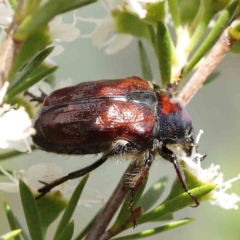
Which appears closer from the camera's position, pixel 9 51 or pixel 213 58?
pixel 9 51

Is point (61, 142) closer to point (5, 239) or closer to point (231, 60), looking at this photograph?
point (5, 239)

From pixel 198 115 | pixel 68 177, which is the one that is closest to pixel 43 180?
pixel 68 177

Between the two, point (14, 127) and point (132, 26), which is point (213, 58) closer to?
point (132, 26)

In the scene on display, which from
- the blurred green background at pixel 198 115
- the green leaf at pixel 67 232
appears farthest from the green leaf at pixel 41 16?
the blurred green background at pixel 198 115

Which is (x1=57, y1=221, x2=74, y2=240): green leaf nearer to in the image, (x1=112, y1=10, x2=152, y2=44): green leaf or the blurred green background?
(x1=112, y1=10, x2=152, y2=44): green leaf

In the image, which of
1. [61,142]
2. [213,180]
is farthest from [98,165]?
[213,180]

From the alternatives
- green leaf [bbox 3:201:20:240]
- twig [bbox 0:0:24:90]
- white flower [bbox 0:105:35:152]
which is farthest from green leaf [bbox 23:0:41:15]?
green leaf [bbox 3:201:20:240]
